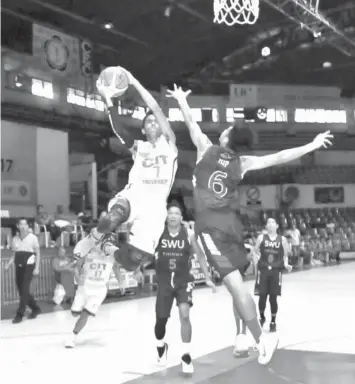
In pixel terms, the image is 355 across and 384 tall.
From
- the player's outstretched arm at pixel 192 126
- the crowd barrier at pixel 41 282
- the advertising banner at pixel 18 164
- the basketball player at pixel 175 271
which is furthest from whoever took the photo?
the advertising banner at pixel 18 164

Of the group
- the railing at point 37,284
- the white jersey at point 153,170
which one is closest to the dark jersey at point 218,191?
the white jersey at point 153,170

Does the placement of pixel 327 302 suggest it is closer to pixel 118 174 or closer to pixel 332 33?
pixel 332 33

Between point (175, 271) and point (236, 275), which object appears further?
point (175, 271)

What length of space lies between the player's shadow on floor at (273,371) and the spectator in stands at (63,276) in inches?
255

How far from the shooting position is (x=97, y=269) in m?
8.12

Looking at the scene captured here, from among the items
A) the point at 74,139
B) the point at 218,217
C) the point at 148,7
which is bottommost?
→ the point at 218,217

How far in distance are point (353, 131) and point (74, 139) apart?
15631 millimetres

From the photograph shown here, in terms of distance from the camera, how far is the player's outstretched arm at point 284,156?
4967 millimetres

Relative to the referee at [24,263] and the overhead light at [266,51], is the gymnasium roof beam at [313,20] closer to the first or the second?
the overhead light at [266,51]

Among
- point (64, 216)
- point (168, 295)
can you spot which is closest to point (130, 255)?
point (168, 295)

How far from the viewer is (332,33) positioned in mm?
24859

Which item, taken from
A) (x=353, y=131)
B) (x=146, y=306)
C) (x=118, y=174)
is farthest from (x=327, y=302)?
(x=353, y=131)

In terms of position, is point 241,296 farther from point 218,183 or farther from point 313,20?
point 313,20

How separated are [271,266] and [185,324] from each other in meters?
3.31
